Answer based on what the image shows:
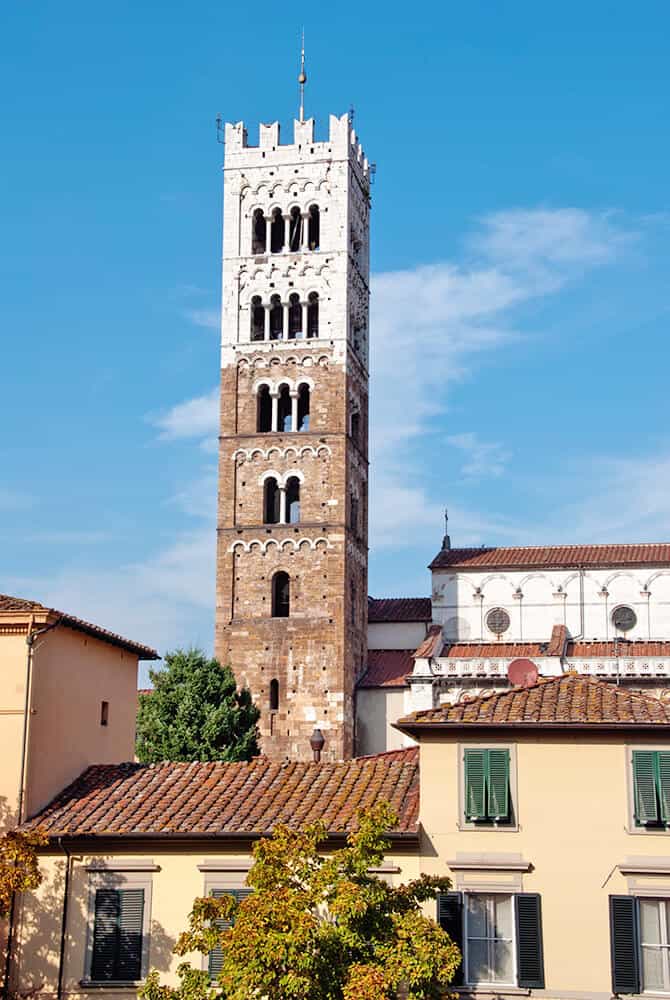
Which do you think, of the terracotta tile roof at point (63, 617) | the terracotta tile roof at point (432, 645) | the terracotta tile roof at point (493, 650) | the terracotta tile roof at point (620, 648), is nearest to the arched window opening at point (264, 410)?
the terracotta tile roof at point (432, 645)

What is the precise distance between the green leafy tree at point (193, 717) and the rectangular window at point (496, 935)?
30.1 m

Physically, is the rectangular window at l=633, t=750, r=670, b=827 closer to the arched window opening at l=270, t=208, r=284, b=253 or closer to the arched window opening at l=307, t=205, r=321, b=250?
the arched window opening at l=307, t=205, r=321, b=250

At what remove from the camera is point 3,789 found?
79.3 ft

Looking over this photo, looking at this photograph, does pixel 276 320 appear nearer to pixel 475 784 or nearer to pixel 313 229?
pixel 313 229

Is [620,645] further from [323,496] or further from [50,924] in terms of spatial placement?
[50,924]

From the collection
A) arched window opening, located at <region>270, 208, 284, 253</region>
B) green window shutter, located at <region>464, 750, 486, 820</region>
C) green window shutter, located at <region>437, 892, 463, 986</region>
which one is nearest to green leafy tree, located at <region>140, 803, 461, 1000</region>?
green window shutter, located at <region>437, 892, 463, 986</region>

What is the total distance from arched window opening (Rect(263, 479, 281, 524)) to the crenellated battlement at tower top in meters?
15.6

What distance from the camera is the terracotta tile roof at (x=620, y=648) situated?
60862mm

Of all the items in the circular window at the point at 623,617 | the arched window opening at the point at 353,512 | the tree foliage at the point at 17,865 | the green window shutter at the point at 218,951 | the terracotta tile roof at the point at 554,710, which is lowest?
the green window shutter at the point at 218,951

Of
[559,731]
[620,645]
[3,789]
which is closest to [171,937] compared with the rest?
[3,789]

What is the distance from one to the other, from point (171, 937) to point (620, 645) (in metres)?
41.7

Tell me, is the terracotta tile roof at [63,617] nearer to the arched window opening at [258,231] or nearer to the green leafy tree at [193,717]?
the green leafy tree at [193,717]

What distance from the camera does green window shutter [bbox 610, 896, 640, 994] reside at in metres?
21.5

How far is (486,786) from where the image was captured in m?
22.8
